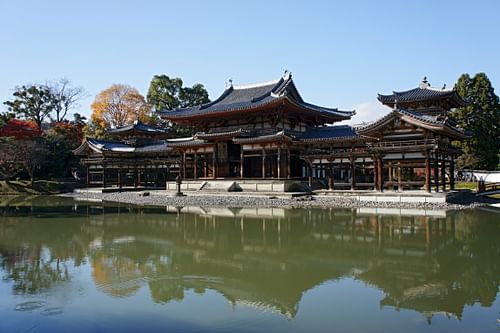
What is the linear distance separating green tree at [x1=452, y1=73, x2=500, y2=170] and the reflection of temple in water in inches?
982

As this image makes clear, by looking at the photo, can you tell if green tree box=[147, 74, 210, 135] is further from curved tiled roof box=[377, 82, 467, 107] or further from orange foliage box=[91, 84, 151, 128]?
curved tiled roof box=[377, 82, 467, 107]

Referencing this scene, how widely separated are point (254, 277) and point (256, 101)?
25.2 meters

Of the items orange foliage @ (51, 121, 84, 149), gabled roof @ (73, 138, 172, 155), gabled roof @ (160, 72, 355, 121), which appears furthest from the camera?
orange foliage @ (51, 121, 84, 149)

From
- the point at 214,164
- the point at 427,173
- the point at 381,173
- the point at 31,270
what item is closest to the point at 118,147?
the point at 214,164

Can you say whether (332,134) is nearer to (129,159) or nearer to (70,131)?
(129,159)

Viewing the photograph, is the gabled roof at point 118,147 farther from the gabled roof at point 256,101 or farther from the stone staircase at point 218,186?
the stone staircase at point 218,186

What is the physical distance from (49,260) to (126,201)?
732 inches

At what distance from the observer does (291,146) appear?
99.1ft

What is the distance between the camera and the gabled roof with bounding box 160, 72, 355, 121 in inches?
1251

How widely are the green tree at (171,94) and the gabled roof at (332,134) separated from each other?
96.8ft

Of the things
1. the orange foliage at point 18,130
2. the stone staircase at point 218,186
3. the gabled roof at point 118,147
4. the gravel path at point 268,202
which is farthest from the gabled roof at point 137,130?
the stone staircase at point 218,186

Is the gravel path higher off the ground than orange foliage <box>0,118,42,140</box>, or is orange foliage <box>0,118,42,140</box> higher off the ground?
orange foliage <box>0,118,42,140</box>

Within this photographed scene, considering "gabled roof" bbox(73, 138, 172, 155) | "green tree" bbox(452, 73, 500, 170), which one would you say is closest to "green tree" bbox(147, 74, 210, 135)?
"gabled roof" bbox(73, 138, 172, 155)

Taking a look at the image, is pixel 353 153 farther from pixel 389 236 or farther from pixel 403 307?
pixel 403 307
